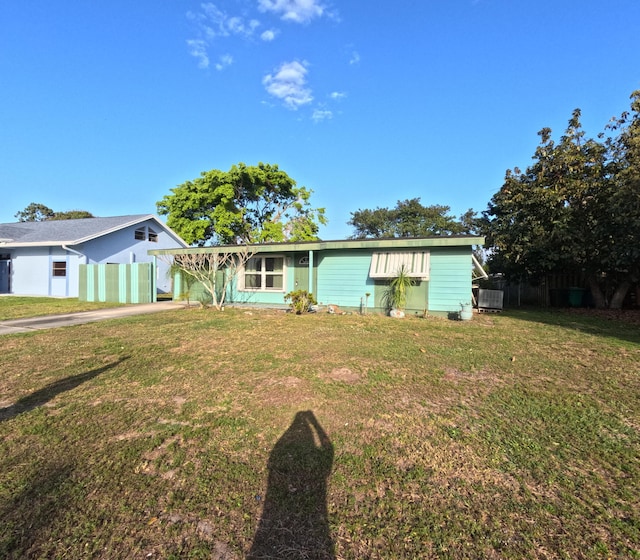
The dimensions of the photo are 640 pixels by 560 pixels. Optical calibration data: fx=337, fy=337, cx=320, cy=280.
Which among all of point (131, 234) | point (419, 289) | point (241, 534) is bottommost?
point (241, 534)

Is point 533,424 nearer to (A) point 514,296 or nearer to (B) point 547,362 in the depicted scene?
(B) point 547,362

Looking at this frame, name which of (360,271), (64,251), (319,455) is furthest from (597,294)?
(64,251)

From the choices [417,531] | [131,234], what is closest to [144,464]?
[417,531]

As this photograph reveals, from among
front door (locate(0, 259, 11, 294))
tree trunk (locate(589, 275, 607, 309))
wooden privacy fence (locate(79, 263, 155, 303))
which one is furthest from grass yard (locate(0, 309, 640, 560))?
front door (locate(0, 259, 11, 294))

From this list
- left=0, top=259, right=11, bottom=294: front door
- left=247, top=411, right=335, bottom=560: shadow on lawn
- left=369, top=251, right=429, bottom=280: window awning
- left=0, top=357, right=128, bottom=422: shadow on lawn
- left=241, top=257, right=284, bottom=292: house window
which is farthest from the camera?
left=0, top=259, right=11, bottom=294: front door

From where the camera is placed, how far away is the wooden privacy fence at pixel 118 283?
570 inches

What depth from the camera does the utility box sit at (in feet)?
42.0

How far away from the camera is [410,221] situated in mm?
42312

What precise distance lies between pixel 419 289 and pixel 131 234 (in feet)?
58.2

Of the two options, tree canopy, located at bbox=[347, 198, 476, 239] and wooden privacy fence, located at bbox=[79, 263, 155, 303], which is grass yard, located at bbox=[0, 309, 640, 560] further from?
tree canopy, located at bbox=[347, 198, 476, 239]

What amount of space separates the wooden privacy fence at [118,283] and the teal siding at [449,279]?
1142cm

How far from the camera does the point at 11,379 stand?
447cm

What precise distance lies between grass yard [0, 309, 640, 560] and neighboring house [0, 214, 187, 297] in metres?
13.1

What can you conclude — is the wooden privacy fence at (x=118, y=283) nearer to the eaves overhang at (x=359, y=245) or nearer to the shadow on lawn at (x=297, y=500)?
the eaves overhang at (x=359, y=245)
